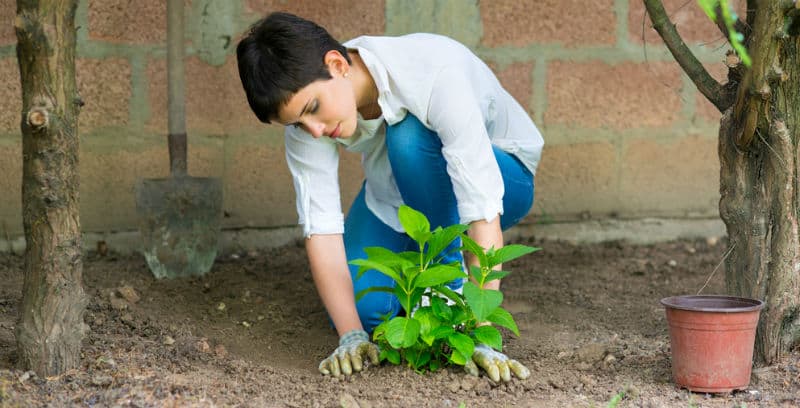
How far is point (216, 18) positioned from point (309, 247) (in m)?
1.01

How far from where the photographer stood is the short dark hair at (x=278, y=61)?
1.79 m

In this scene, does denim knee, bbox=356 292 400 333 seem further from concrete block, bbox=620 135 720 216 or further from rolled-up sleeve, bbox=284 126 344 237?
concrete block, bbox=620 135 720 216

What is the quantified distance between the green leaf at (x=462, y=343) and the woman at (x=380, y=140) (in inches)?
4.3

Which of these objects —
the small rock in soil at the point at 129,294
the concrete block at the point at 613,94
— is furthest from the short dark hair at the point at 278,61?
the concrete block at the point at 613,94

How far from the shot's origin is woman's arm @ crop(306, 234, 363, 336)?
2.08 m

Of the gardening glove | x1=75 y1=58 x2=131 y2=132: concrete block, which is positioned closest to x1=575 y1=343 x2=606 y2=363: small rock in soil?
the gardening glove

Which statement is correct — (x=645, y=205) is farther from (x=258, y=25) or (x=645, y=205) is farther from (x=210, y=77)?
(x=258, y=25)

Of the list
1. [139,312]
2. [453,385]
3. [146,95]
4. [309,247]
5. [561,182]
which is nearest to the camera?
[453,385]

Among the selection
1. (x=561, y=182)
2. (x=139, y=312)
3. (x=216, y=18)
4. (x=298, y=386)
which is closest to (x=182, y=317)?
(x=139, y=312)

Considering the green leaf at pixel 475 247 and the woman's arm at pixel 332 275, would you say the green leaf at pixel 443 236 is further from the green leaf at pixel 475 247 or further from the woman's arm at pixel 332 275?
the woman's arm at pixel 332 275

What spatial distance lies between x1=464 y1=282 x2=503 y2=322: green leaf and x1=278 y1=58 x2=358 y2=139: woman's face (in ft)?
1.45

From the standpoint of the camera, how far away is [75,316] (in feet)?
5.73

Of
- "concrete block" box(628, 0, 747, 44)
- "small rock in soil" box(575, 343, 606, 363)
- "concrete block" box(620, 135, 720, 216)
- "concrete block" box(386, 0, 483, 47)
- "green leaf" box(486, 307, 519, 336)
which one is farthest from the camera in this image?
"concrete block" box(620, 135, 720, 216)

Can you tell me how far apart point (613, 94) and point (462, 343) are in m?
1.57
